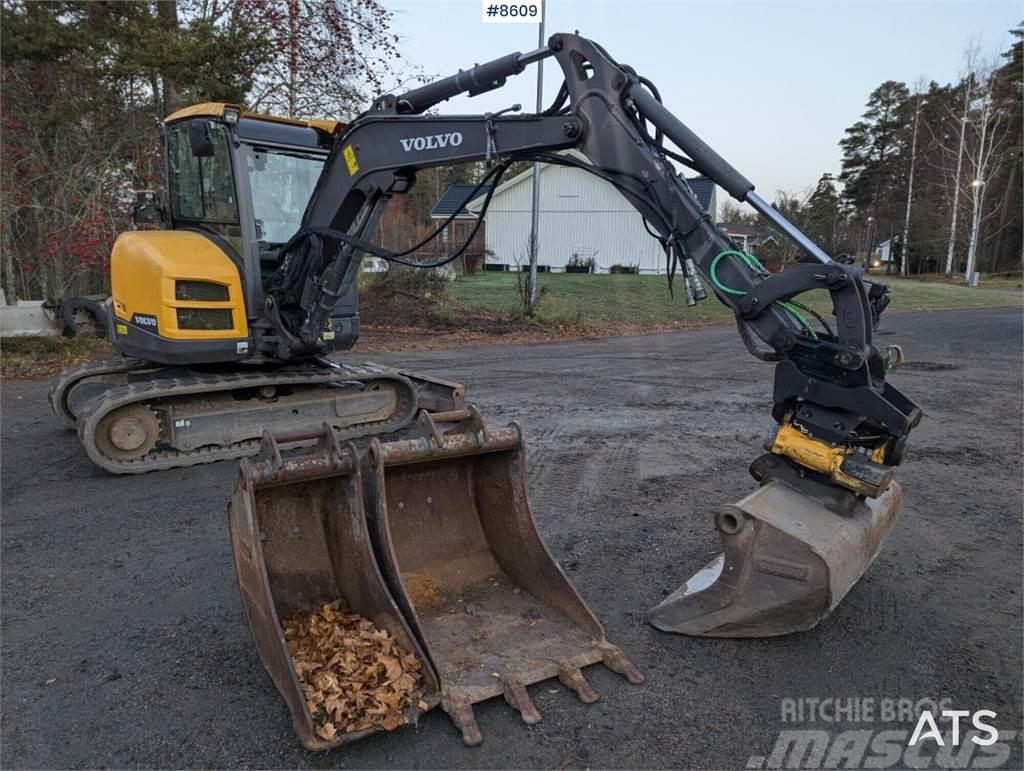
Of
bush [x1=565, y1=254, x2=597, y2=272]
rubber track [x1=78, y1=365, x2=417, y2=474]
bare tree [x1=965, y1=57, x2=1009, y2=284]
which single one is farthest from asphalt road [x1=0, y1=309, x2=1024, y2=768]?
bare tree [x1=965, y1=57, x2=1009, y2=284]

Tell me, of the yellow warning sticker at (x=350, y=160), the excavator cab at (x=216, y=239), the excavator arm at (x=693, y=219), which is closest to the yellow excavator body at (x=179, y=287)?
the excavator cab at (x=216, y=239)

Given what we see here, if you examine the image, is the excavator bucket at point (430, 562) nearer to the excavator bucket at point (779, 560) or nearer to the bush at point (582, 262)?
the excavator bucket at point (779, 560)

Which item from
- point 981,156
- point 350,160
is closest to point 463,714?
point 350,160

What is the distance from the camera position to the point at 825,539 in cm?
283

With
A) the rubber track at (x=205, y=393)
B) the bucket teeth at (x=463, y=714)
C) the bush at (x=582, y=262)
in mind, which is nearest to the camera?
the bucket teeth at (x=463, y=714)

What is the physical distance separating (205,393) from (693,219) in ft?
13.8

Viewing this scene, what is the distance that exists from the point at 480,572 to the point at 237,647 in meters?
1.13

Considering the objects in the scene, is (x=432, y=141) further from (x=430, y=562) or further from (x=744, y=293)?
(x=430, y=562)

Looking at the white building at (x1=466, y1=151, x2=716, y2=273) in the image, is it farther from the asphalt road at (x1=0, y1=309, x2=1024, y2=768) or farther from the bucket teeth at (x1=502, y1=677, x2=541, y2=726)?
the bucket teeth at (x1=502, y1=677, x2=541, y2=726)

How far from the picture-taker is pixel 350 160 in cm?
481

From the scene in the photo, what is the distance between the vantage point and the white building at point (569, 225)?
3262 cm

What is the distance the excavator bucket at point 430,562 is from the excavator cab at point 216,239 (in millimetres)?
2844

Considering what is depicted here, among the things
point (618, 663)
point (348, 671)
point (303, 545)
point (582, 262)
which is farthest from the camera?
point (582, 262)

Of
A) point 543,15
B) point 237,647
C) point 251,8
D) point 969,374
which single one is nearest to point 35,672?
point 237,647
